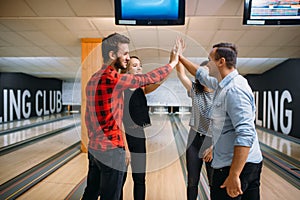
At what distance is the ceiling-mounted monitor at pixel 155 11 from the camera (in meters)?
1.97

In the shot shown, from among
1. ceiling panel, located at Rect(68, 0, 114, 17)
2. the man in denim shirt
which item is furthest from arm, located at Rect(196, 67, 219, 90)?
ceiling panel, located at Rect(68, 0, 114, 17)

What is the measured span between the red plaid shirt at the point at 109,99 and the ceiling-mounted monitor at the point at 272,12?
133 cm

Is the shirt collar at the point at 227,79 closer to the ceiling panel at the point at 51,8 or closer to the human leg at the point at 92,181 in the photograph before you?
the human leg at the point at 92,181

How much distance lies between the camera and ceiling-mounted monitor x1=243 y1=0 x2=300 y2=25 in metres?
2.05

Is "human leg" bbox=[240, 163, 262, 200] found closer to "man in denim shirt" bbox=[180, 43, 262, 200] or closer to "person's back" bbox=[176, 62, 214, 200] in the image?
"man in denim shirt" bbox=[180, 43, 262, 200]

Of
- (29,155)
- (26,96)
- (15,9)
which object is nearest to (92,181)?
(15,9)

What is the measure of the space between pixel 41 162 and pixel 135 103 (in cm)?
259

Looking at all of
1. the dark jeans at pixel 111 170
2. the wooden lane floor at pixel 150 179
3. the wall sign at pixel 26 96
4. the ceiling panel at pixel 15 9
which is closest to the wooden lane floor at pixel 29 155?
the wooden lane floor at pixel 150 179

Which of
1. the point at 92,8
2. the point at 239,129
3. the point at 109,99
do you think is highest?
the point at 92,8

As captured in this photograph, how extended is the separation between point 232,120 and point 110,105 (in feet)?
1.70

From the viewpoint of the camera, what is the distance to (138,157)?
1739mm

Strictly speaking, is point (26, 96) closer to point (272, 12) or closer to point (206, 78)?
point (272, 12)

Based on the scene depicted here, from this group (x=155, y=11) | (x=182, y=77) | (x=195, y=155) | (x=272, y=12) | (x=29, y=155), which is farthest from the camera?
(x=29, y=155)

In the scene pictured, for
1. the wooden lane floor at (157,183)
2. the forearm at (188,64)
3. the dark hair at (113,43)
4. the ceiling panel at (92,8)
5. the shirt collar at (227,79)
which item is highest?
the ceiling panel at (92,8)
